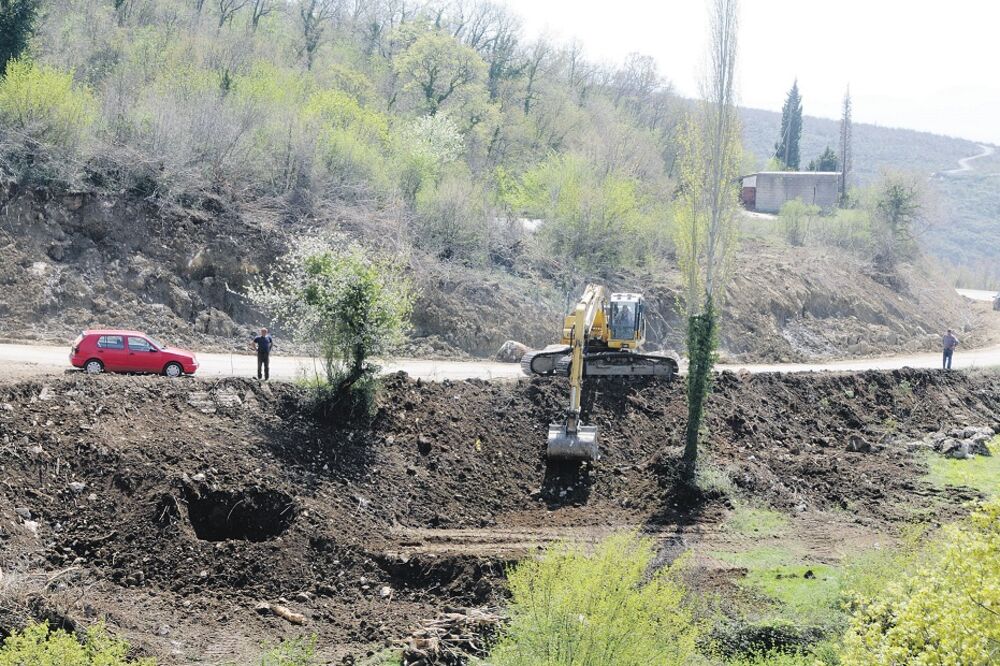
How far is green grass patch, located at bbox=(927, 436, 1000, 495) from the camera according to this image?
25.8 meters

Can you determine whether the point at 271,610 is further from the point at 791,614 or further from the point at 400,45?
the point at 400,45

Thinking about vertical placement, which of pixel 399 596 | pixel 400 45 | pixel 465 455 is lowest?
pixel 399 596

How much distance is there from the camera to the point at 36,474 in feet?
60.8

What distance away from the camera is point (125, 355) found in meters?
24.2

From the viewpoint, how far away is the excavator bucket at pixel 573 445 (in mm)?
23906

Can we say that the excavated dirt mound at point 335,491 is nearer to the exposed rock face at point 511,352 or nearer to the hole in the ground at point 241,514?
the hole in the ground at point 241,514

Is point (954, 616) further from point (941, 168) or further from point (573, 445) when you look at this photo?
point (941, 168)

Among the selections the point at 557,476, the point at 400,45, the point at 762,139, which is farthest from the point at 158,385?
the point at 762,139

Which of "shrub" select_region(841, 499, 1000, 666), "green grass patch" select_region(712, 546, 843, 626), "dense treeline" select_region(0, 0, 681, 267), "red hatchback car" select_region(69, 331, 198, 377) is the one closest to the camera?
"shrub" select_region(841, 499, 1000, 666)

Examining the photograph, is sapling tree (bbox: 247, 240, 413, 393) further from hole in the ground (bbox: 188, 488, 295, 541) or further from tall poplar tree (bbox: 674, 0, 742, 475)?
tall poplar tree (bbox: 674, 0, 742, 475)

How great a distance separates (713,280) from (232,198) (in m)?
18.9

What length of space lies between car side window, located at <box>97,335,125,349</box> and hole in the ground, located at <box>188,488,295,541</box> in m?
6.47

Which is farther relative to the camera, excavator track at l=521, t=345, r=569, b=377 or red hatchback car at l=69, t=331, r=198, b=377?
excavator track at l=521, t=345, r=569, b=377

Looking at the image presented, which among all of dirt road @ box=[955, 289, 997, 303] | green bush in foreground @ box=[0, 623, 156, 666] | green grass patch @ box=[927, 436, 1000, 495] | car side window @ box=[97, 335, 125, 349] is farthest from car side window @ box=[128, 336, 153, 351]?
dirt road @ box=[955, 289, 997, 303]
